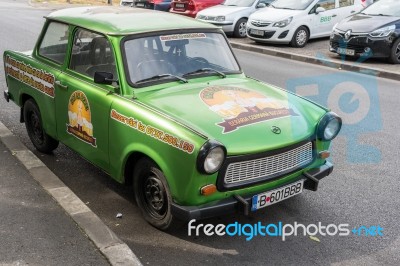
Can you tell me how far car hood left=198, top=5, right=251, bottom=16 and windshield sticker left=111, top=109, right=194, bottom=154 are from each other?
41.7 feet

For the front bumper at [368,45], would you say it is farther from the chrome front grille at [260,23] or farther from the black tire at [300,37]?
the chrome front grille at [260,23]

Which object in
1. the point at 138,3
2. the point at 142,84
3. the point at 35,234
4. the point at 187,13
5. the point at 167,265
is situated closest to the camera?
the point at 167,265

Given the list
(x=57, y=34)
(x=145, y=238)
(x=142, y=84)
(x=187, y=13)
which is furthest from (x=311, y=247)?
(x=187, y=13)

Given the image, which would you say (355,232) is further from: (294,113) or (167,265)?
(167,265)

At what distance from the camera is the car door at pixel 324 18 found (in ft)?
48.4

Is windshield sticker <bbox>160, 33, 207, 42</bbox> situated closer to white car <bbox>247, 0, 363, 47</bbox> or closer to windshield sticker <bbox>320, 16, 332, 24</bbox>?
white car <bbox>247, 0, 363, 47</bbox>

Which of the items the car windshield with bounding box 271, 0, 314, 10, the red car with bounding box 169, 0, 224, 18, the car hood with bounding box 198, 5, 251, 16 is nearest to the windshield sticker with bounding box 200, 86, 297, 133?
the car windshield with bounding box 271, 0, 314, 10

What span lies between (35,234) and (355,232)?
2.72 meters

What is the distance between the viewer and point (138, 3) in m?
22.4

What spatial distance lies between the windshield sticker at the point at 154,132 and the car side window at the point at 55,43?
1.40m

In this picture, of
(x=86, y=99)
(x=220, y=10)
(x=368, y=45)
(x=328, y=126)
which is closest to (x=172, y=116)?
(x=86, y=99)

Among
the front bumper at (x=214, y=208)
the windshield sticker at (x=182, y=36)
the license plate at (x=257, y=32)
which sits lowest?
the front bumper at (x=214, y=208)

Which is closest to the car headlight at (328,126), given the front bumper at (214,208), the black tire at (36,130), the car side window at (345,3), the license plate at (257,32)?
the front bumper at (214,208)

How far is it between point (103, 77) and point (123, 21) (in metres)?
0.79
